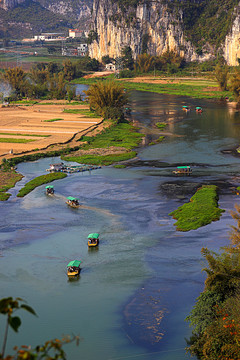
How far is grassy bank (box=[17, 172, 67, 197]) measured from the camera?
70.4 meters

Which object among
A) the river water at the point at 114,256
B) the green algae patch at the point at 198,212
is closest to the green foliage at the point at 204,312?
the river water at the point at 114,256

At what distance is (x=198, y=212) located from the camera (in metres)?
59.0

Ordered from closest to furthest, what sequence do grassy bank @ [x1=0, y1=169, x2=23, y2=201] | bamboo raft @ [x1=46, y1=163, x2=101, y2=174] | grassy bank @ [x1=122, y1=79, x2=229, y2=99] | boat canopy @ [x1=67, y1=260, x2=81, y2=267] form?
boat canopy @ [x1=67, y1=260, x2=81, y2=267]
grassy bank @ [x1=0, y1=169, x2=23, y2=201]
bamboo raft @ [x1=46, y1=163, x2=101, y2=174]
grassy bank @ [x1=122, y1=79, x2=229, y2=99]

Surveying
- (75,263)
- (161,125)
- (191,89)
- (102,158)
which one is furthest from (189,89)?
(75,263)

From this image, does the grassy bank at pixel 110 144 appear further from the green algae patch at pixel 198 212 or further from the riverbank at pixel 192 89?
the riverbank at pixel 192 89

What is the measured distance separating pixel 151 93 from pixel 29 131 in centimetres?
7760

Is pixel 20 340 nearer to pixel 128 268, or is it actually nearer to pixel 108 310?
pixel 108 310

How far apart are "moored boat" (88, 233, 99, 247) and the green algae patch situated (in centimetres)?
919

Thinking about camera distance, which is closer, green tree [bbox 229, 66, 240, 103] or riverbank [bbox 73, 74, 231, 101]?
green tree [bbox 229, 66, 240, 103]

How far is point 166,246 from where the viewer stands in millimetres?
50531

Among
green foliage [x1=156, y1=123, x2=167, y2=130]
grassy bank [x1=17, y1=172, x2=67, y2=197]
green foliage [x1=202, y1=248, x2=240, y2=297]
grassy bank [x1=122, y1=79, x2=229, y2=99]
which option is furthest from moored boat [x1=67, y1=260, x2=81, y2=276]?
grassy bank [x1=122, y1=79, x2=229, y2=99]

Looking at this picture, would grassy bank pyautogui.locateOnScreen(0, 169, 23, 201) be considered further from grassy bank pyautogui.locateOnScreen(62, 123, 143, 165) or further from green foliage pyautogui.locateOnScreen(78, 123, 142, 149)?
green foliage pyautogui.locateOnScreen(78, 123, 142, 149)

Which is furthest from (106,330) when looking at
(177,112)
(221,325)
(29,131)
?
(177,112)

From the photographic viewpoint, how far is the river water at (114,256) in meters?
36.0
